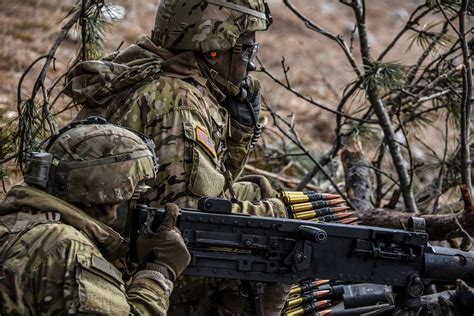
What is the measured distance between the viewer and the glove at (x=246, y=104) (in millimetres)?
4969

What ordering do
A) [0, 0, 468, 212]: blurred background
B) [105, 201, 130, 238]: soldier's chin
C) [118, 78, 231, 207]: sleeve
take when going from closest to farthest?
[105, 201, 130, 238]: soldier's chin → [118, 78, 231, 207]: sleeve → [0, 0, 468, 212]: blurred background

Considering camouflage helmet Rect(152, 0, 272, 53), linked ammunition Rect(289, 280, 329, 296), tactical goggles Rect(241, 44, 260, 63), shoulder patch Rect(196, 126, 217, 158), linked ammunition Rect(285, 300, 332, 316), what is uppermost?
camouflage helmet Rect(152, 0, 272, 53)

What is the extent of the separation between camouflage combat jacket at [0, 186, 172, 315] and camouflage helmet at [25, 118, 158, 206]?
0.25 ft

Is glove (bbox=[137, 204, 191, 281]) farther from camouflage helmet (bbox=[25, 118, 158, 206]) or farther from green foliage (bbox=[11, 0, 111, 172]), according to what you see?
green foliage (bbox=[11, 0, 111, 172])

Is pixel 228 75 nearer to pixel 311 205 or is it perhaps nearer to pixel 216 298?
pixel 311 205

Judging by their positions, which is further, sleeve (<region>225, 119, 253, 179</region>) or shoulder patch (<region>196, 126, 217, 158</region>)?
sleeve (<region>225, 119, 253, 179</region>)

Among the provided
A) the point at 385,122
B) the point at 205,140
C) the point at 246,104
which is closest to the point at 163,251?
the point at 205,140

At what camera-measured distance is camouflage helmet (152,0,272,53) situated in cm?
468

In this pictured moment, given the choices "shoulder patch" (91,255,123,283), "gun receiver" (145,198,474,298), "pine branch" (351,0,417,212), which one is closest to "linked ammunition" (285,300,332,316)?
"gun receiver" (145,198,474,298)

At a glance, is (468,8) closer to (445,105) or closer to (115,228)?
(445,105)

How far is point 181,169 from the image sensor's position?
14.2 ft

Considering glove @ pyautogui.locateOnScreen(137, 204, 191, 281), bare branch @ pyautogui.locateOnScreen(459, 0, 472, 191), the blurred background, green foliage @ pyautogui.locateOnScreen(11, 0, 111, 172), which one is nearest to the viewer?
glove @ pyautogui.locateOnScreen(137, 204, 191, 281)

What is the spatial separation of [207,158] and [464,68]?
2123mm

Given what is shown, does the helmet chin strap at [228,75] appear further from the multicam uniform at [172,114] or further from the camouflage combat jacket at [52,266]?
the camouflage combat jacket at [52,266]
